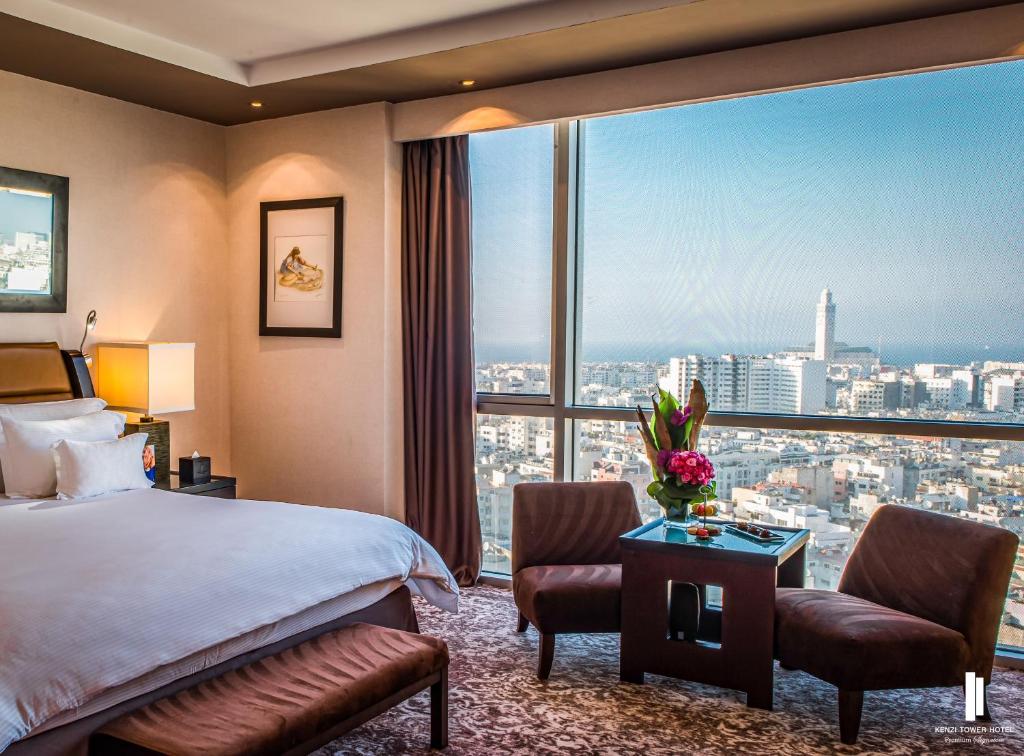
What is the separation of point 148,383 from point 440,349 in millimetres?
1576

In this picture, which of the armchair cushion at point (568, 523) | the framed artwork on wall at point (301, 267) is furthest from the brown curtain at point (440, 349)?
the armchair cushion at point (568, 523)

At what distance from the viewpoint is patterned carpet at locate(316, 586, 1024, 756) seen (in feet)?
9.59

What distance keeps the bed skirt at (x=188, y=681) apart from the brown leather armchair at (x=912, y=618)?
4.87 feet

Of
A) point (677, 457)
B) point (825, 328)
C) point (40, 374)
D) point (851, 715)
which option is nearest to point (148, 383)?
point (40, 374)

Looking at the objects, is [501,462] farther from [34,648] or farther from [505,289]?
[34,648]

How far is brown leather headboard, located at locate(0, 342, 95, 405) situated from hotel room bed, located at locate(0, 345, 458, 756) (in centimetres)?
76

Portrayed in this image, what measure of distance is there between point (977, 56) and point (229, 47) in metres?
3.49

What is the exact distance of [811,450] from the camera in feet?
13.4

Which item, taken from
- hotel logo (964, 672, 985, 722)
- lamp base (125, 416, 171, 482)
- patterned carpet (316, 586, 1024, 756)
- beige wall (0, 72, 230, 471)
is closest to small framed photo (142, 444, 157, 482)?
lamp base (125, 416, 171, 482)

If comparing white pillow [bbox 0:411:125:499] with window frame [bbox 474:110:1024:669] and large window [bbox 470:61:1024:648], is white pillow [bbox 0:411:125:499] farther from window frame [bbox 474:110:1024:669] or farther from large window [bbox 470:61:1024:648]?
window frame [bbox 474:110:1024:669]

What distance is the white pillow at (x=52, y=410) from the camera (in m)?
3.97

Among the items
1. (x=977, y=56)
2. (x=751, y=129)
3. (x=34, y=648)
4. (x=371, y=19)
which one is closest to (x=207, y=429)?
(x=371, y=19)

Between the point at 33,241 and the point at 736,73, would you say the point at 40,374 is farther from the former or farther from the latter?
the point at 736,73

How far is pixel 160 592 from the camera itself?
8.34ft
